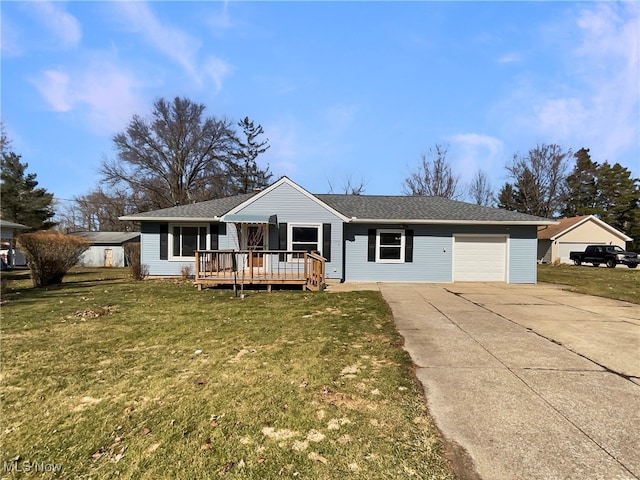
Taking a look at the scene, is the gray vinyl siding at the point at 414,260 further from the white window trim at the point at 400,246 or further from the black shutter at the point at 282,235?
the black shutter at the point at 282,235

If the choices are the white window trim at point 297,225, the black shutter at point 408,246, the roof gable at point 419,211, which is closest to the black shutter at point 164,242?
the white window trim at point 297,225

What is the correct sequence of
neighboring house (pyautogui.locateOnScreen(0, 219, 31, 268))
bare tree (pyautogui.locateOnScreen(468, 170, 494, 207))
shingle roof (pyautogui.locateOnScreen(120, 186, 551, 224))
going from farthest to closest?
bare tree (pyautogui.locateOnScreen(468, 170, 494, 207)), neighboring house (pyautogui.locateOnScreen(0, 219, 31, 268)), shingle roof (pyautogui.locateOnScreen(120, 186, 551, 224))

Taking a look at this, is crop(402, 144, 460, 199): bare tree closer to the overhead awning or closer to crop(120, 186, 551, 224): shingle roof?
crop(120, 186, 551, 224): shingle roof

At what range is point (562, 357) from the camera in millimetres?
4578

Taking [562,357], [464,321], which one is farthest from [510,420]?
[464,321]

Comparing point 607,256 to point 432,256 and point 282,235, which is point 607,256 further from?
point 282,235

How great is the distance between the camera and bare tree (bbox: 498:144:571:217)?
131 ft

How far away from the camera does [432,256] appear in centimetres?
1379

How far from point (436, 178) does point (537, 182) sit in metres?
14.9

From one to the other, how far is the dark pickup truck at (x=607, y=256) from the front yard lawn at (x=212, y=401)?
2878cm

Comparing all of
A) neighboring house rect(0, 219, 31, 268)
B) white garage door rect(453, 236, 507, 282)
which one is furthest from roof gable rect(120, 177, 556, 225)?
neighboring house rect(0, 219, 31, 268)

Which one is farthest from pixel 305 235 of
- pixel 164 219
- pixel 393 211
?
pixel 164 219

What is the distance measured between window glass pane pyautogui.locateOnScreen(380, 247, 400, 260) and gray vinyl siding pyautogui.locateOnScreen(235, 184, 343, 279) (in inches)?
70.1

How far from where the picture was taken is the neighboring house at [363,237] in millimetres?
13242
